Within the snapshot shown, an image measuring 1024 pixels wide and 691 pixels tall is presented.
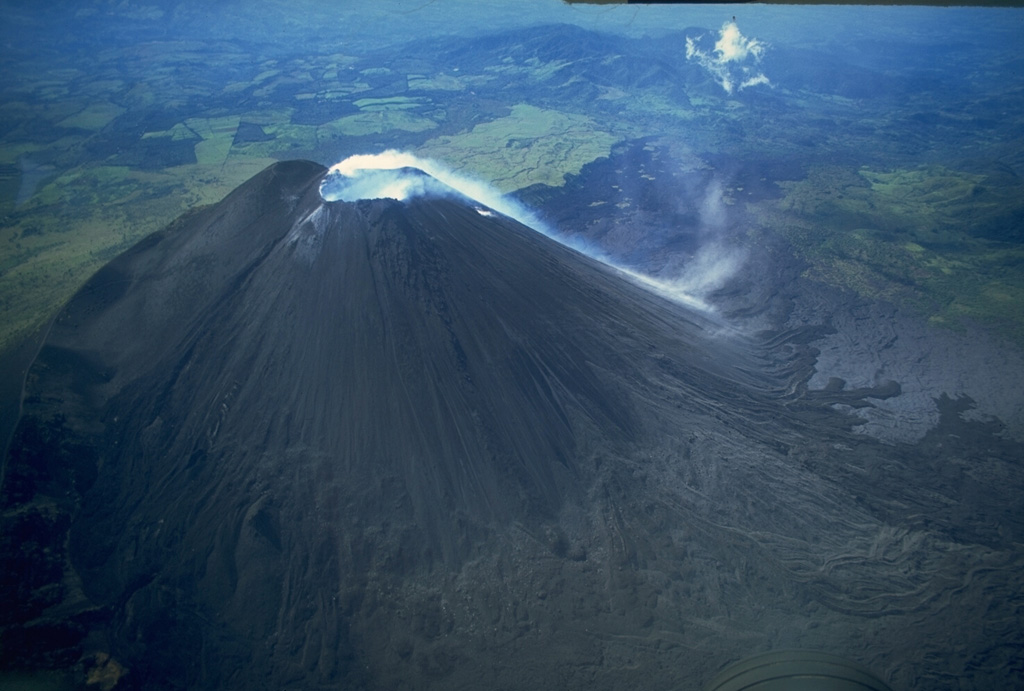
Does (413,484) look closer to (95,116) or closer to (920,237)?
(920,237)

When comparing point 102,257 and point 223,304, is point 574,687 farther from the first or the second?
point 102,257

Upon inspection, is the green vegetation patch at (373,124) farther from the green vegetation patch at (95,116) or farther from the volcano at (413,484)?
the volcano at (413,484)

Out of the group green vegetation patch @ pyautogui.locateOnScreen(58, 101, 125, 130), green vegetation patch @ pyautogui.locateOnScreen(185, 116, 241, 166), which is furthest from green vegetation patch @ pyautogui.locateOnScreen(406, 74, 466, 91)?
green vegetation patch @ pyautogui.locateOnScreen(58, 101, 125, 130)

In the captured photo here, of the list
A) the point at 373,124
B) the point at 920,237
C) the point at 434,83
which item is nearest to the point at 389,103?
the point at 373,124

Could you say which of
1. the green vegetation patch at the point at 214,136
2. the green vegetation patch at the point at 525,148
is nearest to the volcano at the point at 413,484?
the green vegetation patch at the point at 525,148

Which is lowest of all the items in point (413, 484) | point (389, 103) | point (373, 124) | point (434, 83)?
point (413, 484)
